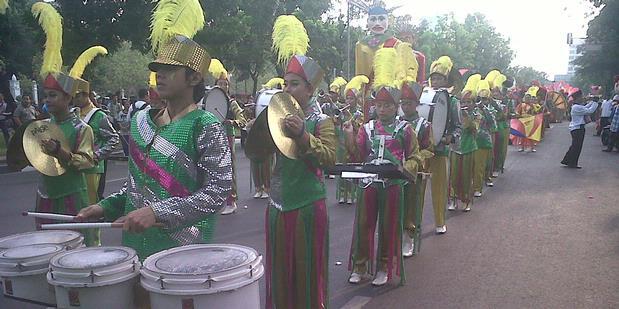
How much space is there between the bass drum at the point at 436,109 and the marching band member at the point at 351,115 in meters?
2.33

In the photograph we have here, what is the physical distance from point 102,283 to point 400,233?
373cm

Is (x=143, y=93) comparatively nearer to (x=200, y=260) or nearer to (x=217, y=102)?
(x=217, y=102)

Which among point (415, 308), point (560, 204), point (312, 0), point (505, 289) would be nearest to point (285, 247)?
point (415, 308)

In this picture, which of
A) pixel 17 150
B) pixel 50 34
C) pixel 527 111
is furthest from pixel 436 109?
pixel 527 111

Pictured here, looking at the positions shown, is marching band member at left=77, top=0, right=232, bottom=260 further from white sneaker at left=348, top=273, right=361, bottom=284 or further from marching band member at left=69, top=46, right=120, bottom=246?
white sneaker at left=348, top=273, right=361, bottom=284

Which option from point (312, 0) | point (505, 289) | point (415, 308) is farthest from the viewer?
Result: point (312, 0)

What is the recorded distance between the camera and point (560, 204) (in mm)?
9680

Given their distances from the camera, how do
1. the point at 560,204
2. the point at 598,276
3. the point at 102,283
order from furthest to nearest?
the point at 560,204, the point at 598,276, the point at 102,283

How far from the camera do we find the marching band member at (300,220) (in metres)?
3.55

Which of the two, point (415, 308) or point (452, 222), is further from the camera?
point (452, 222)

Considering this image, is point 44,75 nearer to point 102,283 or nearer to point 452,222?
point 102,283

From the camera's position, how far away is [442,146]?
7.09 metres

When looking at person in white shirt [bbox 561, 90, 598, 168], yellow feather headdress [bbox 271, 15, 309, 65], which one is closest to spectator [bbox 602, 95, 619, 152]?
person in white shirt [bbox 561, 90, 598, 168]

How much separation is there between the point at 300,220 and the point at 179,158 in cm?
123
